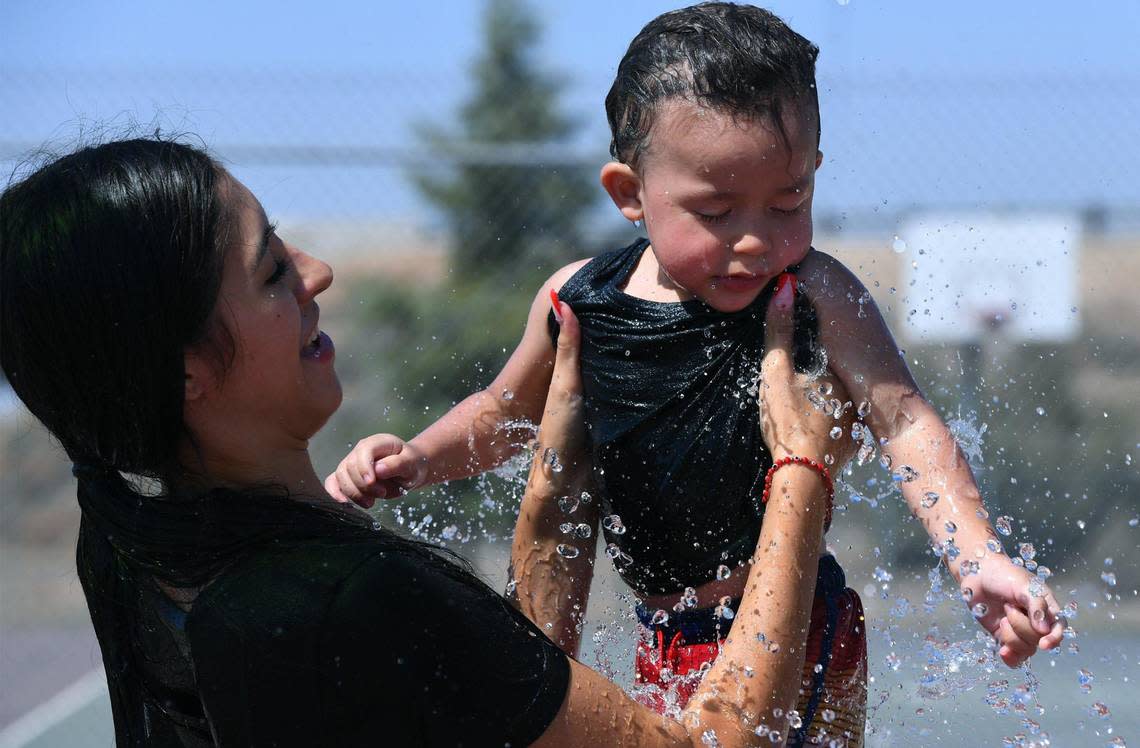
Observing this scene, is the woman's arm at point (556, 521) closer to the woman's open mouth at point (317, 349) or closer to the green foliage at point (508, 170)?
the woman's open mouth at point (317, 349)

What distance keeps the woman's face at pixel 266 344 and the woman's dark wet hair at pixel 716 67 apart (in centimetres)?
67

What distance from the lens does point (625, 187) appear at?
2047 mm

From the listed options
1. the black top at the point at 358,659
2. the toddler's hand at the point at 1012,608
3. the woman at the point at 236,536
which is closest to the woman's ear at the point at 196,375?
the woman at the point at 236,536

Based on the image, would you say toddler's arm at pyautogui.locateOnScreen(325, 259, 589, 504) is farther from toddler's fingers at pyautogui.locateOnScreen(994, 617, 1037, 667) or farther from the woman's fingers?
toddler's fingers at pyautogui.locateOnScreen(994, 617, 1037, 667)

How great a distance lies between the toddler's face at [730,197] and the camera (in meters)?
1.80

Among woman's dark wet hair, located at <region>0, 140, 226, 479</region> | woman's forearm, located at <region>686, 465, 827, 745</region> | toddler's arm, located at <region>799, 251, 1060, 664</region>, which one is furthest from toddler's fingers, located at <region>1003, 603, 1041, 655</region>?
woman's dark wet hair, located at <region>0, 140, 226, 479</region>

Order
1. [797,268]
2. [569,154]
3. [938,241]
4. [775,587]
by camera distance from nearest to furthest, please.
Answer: [775,587], [797,268], [938,241], [569,154]

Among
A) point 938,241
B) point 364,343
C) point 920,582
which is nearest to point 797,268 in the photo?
point 938,241

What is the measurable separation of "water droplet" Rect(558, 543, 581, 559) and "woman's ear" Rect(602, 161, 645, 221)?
57cm

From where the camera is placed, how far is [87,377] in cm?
139

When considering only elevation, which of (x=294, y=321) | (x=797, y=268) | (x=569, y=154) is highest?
(x=569, y=154)

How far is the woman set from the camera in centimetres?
127

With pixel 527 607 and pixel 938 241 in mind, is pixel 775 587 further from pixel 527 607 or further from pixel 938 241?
pixel 938 241

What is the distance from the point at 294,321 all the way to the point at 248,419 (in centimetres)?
14
